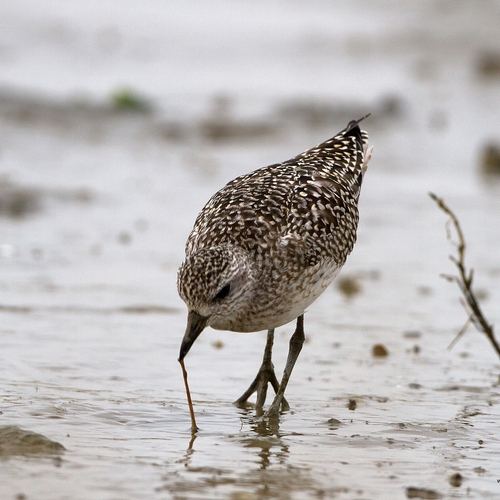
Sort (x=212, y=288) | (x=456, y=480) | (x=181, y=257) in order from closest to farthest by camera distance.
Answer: (x=456, y=480)
(x=212, y=288)
(x=181, y=257)

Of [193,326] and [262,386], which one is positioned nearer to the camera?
[193,326]

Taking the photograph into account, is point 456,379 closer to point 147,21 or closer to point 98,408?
point 98,408

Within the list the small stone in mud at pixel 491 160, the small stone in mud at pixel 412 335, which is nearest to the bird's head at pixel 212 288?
the small stone in mud at pixel 412 335

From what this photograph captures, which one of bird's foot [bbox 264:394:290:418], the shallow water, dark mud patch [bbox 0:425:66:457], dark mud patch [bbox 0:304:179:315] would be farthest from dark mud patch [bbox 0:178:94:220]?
dark mud patch [bbox 0:425:66:457]

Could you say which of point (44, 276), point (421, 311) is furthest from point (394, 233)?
point (44, 276)

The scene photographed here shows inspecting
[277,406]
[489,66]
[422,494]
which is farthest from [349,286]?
[489,66]

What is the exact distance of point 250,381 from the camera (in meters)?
7.43

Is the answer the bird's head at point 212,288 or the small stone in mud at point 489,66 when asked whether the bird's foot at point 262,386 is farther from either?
the small stone in mud at point 489,66

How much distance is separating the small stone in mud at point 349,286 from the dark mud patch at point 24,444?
4872 mm

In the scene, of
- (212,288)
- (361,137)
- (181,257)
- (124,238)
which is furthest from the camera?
(124,238)

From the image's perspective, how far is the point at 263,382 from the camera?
23.0 feet

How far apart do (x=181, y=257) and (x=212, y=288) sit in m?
5.00

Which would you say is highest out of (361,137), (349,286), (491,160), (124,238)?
(491,160)

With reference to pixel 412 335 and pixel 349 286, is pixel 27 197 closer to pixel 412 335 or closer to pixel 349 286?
pixel 349 286
